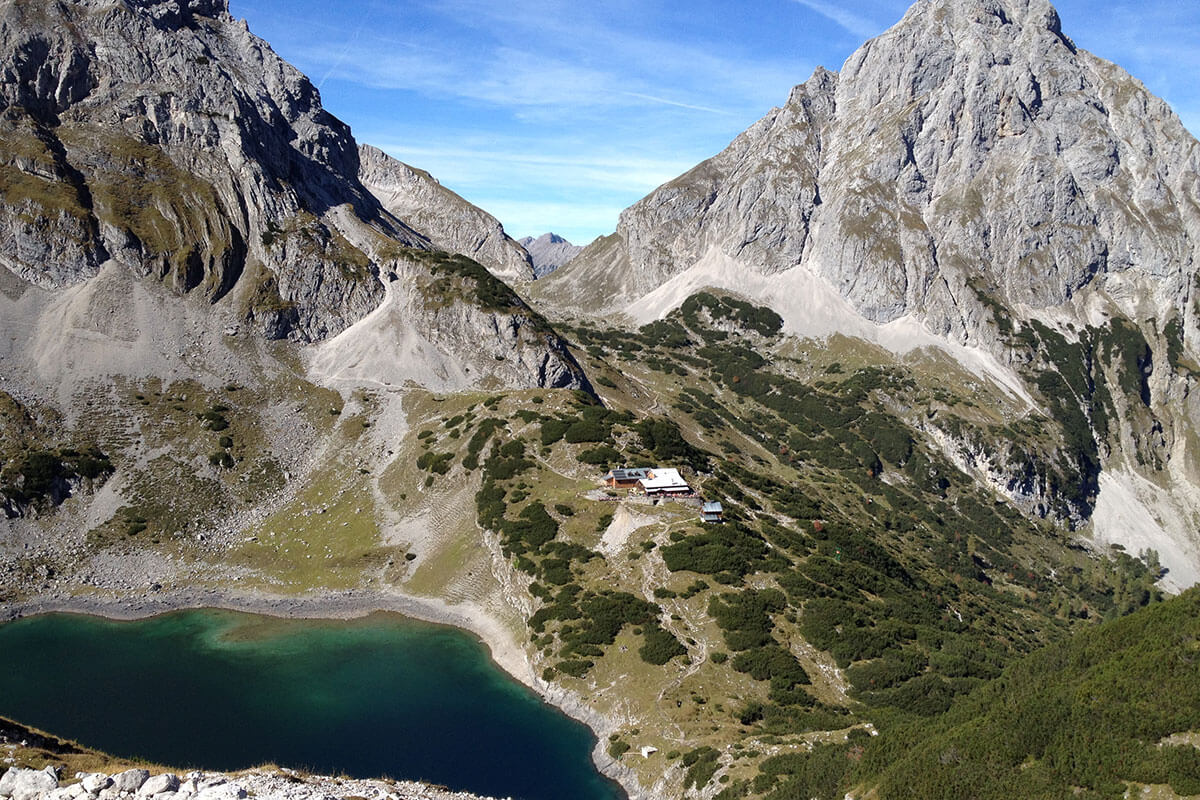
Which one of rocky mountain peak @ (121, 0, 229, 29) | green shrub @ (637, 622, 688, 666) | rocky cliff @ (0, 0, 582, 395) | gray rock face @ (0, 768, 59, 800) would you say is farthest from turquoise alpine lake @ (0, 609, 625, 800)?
rocky mountain peak @ (121, 0, 229, 29)

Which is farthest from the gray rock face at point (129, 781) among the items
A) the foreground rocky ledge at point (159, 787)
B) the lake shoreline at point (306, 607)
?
the lake shoreline at point (306, 607)

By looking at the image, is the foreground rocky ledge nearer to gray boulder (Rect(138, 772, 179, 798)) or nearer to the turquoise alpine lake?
gray boulder (Rect(138, 772, 179, 798))

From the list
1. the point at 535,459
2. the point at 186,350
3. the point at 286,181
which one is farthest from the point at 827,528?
the point at 286,181

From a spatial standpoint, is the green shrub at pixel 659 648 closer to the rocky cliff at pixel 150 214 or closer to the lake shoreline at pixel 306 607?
the lake shoreline at pixel 306 607

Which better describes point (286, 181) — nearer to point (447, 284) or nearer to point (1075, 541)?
point (447, 284)

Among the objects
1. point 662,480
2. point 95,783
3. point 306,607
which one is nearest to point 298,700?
point 306,607

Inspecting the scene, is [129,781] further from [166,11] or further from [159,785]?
[166,11]
